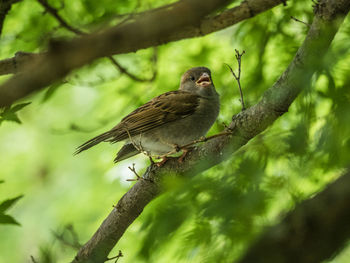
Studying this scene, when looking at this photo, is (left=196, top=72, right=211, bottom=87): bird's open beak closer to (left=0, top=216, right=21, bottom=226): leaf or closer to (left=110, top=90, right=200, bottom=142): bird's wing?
(left=110, top=90, right=200, bottom=142): bird's wing

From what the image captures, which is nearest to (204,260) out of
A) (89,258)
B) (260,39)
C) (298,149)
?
(298,149)

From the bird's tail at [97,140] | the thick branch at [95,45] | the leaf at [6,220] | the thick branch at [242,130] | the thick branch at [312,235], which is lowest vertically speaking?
the thick branch at [312,235]

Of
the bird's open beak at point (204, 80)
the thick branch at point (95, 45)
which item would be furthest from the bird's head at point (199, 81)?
the thick branch at point (95, 45)

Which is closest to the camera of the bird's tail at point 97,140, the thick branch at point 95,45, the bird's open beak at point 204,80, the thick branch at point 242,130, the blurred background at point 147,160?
the thick branch at point 95,45

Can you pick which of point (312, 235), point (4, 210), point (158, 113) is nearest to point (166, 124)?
point (158, 113)

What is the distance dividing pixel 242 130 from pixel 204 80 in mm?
2010

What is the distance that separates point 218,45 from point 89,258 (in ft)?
10.2

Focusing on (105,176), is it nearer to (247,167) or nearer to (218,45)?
(218,45)

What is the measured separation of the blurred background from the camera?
2631 mm

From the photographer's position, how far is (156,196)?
4406 mm

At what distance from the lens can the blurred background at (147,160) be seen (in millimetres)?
2631

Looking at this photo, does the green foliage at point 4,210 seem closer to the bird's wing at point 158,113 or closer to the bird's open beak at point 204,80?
the bird's wing at point 158,113

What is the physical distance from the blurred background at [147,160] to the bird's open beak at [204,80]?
0.20 metres

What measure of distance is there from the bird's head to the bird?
1cm
